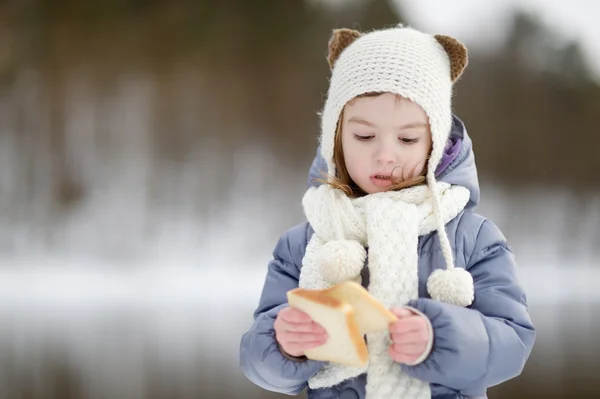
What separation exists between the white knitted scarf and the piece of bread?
0.07 meters

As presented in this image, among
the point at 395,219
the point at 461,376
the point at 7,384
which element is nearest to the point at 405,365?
the point at 461,376

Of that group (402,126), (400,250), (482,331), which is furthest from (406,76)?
(482,331)

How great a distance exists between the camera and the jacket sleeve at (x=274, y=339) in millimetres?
891

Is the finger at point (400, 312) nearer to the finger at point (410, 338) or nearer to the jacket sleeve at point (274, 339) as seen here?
the finger at point (410, 338)

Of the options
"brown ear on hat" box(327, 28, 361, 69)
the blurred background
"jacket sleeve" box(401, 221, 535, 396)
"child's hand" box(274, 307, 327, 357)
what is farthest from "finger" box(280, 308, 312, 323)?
the blurred background

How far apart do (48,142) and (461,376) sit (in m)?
3.98

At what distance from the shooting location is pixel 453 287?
85cm

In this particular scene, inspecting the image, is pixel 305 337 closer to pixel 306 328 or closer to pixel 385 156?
pixel 306 328

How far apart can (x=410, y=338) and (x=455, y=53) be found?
40 centimetres

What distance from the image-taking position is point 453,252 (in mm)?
931

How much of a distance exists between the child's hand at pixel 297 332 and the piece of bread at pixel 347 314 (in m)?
0.02

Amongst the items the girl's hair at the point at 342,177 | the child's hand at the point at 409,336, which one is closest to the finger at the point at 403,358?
the child's hand at the point at 409,336

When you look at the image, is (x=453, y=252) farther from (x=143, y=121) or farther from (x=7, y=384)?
(x=143, y=121)

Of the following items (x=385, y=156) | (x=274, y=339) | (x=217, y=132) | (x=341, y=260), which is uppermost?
(x=385, y=156)
